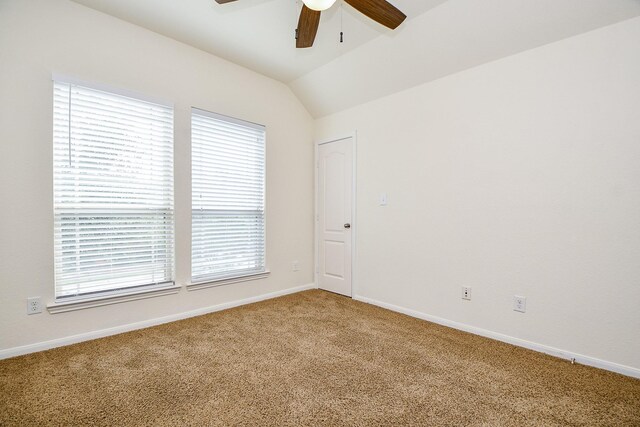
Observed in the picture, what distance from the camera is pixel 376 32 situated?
2730 mm

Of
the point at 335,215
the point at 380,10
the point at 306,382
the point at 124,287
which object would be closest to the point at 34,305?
the point at 124,287

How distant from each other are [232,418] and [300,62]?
11.1 ft

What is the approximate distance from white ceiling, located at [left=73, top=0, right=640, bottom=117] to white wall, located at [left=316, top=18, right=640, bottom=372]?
0.13 metres

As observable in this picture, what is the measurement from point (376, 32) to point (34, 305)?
3.74 meters

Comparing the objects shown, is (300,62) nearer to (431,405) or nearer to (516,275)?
(516,275)

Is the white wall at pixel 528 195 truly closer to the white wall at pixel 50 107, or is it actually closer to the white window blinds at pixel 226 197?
the white window blinds at pixel 226 197

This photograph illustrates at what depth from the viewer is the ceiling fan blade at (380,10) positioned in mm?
1724

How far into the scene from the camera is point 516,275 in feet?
7.98

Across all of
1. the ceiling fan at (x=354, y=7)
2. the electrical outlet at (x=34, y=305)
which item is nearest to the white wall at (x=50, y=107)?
the electrical outlet at (x=34, y=305)

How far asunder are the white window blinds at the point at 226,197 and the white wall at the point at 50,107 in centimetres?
12

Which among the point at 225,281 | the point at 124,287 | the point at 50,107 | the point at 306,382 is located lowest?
the point at 306,382

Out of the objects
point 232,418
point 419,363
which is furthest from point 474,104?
point 232,418

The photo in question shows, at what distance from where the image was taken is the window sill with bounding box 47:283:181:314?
7.65 feet

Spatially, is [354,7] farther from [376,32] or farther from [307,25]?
[376,32]
